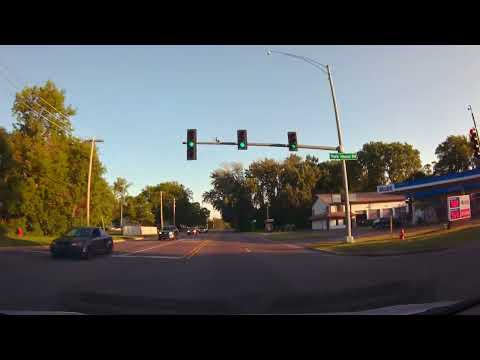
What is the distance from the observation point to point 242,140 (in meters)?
21.9

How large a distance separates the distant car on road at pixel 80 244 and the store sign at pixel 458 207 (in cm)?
2496

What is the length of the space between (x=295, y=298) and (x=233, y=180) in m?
99.0

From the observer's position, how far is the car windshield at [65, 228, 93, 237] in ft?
60.4

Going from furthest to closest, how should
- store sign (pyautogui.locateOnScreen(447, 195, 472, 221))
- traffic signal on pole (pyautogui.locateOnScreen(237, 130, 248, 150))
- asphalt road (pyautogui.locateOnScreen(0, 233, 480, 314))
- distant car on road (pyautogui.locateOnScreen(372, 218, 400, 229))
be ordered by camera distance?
1. distant car on road (pyautogui.locateOnScreen(372, 218, 400, 229))
2. store sign (pyautogui.locateOnScreen(447, 195, 472, 221))
3. traffic signal on pole (pyautogui.locateOnScreen(237, 130, 248, 150))
4. asphalt road (pyautogui.locateOnScreen(0, 233, 480, 314))

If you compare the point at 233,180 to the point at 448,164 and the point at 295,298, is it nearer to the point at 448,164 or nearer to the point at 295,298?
the point at 448,164

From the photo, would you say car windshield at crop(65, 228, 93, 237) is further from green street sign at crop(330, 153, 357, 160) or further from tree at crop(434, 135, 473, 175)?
tree at crop(434, 135, 473, 175)

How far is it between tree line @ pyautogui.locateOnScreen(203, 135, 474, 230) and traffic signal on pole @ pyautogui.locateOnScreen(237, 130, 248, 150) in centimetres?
6988

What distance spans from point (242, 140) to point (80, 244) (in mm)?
9822

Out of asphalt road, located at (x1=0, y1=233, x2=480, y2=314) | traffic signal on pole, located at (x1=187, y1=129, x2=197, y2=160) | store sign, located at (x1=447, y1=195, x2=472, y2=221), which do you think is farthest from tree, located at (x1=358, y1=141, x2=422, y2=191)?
asphalt road, located at (x1=0, y1=233, x2=480, y2=314)

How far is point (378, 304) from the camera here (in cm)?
703

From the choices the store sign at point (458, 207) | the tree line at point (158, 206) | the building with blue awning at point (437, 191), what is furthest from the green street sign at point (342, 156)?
the tree line at point (158, 206)
